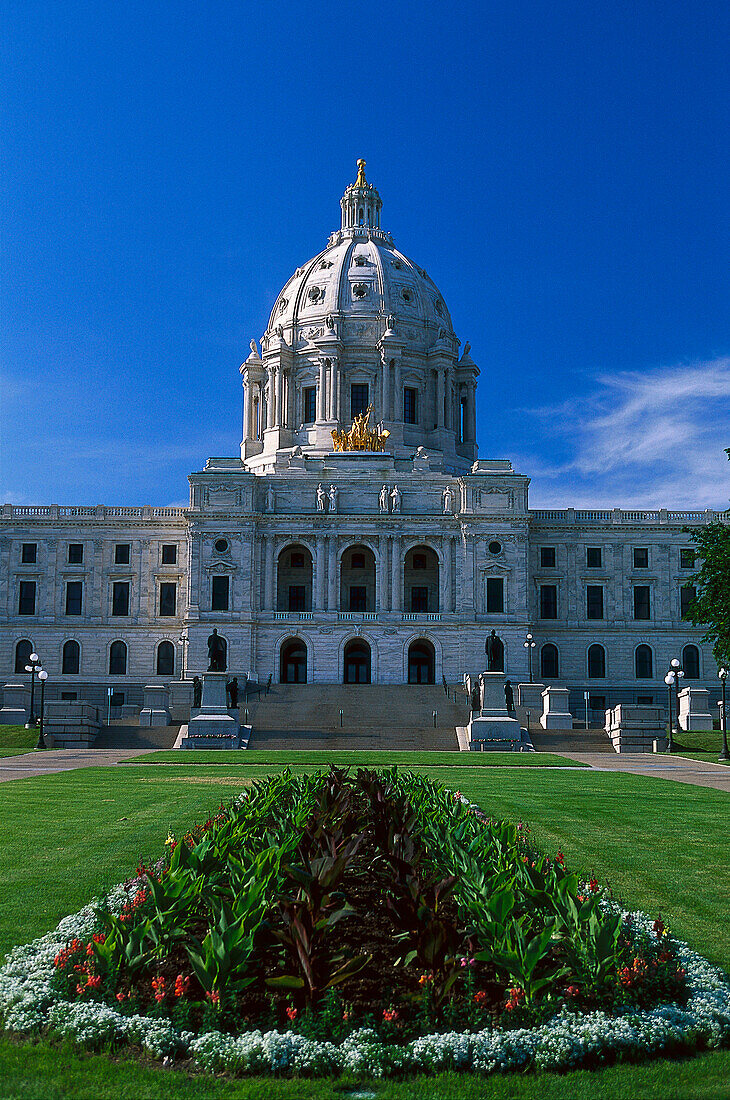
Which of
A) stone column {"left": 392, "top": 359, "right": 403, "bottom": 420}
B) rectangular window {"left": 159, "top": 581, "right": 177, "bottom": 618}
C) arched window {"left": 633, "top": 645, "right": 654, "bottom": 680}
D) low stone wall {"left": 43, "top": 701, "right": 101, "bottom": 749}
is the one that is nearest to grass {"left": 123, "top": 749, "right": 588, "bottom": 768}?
low stone wall {"left": 43, "top": 701, "right": 101, "bottom": 749}

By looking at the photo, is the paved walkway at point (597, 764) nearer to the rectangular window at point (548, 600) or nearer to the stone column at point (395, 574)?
the stone column at point (395, 574)

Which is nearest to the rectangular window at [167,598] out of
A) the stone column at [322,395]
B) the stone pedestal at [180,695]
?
the stone pedestal at [180,695]

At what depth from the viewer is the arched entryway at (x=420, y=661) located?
265ft

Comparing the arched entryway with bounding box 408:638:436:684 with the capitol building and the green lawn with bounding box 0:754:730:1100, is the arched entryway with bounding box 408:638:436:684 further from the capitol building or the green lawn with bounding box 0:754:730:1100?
the green lawn with bounding box 0:754:730:1100

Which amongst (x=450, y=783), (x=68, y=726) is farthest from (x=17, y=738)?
(x=450, y=783)

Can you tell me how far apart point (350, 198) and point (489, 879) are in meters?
110

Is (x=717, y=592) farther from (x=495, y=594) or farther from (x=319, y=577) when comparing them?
(x=319, y=577)

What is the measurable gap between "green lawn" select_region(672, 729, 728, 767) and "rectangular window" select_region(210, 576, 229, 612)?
3504 centimetres

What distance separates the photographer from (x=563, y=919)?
953 cm

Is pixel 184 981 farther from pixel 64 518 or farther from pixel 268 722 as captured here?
pixel 64 518

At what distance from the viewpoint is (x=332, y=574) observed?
261ft

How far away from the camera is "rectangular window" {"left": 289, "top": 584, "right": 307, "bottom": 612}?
84250 mm

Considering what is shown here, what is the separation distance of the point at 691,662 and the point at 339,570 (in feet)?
97.9

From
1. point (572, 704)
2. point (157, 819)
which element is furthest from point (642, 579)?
point (157, 819)
